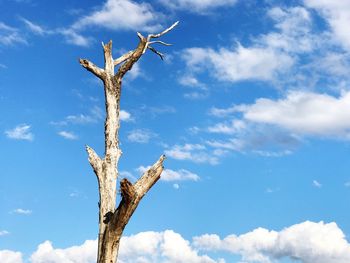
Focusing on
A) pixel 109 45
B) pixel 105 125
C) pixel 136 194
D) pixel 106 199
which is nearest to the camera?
pixel 136 194

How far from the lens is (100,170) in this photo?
15352 mm

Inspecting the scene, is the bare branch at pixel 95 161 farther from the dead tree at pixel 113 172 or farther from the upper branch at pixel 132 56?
the upper branch at pixel 132 56

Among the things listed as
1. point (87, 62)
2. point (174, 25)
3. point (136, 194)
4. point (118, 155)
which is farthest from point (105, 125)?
point (174, 25)

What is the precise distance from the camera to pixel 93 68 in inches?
673

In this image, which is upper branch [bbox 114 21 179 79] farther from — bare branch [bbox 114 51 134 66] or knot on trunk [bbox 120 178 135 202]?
knot on trunk [bbox 120 178 135 202]

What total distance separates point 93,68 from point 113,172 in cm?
398

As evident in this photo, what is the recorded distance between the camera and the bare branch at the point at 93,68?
55.9 feet

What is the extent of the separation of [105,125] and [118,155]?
1258 millimetres

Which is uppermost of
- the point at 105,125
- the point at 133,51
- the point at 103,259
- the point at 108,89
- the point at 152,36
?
the point at 152,36

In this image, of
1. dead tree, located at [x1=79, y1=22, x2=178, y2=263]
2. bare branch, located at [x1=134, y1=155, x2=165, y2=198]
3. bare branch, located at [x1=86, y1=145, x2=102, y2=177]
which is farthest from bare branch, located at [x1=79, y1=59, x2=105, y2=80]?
bare branch, located at [x1=134, y1=155, x2=165, y2=198]

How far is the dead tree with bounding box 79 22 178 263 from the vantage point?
1359 cm

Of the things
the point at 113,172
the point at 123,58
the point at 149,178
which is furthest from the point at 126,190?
the point at 123,58

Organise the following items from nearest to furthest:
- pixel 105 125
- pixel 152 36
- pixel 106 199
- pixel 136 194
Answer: pixel 136 194 → pixel 106 199 → pixel 105 125 → pixel 152 36

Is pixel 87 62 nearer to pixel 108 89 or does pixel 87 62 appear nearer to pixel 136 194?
pixel 108 89
